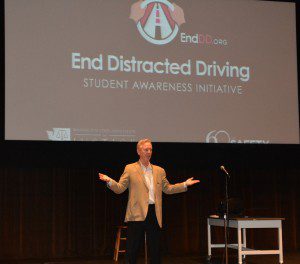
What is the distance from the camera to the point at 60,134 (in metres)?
7.12

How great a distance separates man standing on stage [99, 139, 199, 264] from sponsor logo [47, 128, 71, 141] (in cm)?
241

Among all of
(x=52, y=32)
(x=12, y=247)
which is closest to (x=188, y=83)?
(x=52, y=32)

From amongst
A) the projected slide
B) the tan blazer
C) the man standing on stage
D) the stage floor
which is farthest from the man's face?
the stage floor

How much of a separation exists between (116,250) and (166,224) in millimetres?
985

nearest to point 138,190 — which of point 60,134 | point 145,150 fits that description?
point 145,150

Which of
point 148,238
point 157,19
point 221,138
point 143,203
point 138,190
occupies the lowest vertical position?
point 148,238

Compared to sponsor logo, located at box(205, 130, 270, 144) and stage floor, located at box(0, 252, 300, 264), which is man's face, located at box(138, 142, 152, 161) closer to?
stage floor, located at box(0, 252, 300, 264)

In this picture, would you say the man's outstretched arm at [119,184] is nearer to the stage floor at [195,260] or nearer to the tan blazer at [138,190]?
the tan blazer at [138,190]

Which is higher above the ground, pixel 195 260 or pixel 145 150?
pixel 145 150

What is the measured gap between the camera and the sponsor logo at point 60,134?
23.3ft

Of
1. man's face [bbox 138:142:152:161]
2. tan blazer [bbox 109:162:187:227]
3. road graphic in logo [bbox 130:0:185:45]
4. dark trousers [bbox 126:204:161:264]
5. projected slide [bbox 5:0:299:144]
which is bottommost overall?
dark trousers [bbox 126:204:161:264]

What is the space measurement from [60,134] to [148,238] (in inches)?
111

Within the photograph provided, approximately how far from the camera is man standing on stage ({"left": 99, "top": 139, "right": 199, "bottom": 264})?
4.68 meters

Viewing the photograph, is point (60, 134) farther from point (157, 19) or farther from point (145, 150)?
point (145, 150)
